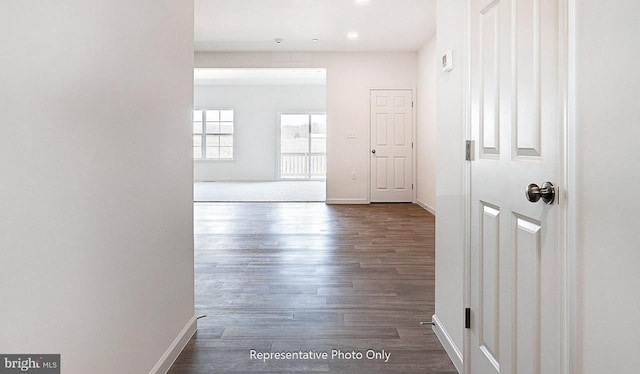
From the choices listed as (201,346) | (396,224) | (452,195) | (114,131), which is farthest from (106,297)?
(396,224)

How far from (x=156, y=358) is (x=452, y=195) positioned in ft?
4.78

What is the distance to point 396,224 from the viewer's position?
5.48 meters

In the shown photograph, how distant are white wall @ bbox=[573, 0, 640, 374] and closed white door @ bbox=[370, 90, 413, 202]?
674 cm

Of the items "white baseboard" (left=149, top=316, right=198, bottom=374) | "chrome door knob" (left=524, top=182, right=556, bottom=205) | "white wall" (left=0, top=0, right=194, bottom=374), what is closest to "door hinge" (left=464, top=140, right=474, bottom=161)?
"chrome door knob" (left=524, top=182, right=556, bottom=205)

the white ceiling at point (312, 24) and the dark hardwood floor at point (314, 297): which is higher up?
the white ceiling at point (312, 24)

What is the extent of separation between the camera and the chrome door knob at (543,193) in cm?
109

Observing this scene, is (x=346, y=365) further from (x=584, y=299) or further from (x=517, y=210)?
(x=584, y=299)


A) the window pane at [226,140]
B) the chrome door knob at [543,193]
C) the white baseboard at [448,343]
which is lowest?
the white baseboard at [448,343]

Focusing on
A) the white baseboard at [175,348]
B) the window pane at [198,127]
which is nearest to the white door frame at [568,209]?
the white baseboard at [175,348]

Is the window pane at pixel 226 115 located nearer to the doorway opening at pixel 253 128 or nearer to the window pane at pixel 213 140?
the doorway opening at pixel 253 128

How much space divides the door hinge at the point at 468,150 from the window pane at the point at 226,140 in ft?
37.0

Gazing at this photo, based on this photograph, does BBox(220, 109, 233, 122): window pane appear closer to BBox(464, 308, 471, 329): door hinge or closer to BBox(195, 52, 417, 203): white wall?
BBox(195, 52, 417, 203): white wall

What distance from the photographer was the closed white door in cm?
765

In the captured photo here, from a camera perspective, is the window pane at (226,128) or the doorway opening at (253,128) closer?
the doorway opening at (253,128)
